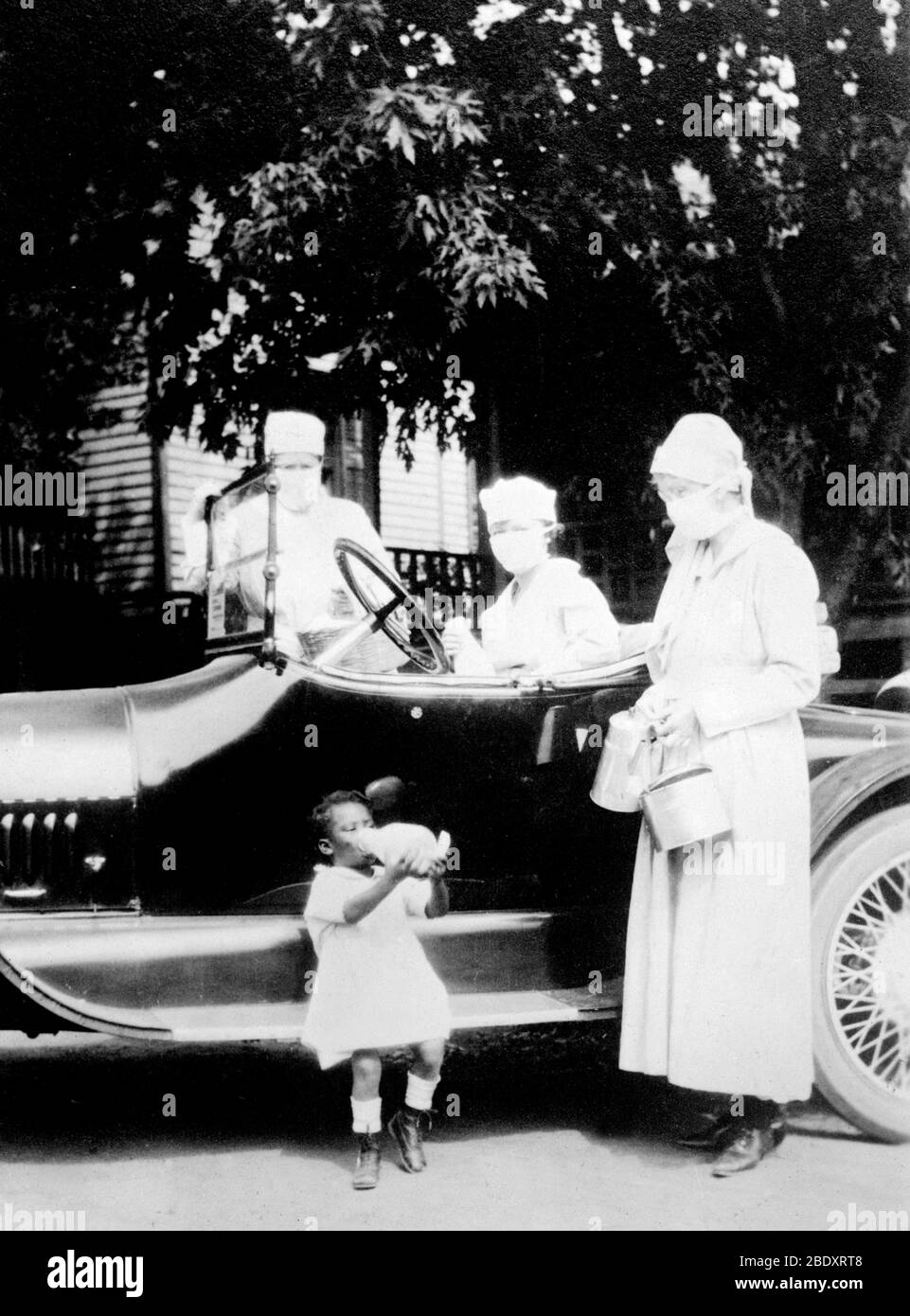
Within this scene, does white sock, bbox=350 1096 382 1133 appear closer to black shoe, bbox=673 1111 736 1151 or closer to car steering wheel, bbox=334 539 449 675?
black shoe, bbox=673 1111 736 1151

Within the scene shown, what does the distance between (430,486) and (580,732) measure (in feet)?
29.8

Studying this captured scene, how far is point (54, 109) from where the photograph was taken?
6938 mm

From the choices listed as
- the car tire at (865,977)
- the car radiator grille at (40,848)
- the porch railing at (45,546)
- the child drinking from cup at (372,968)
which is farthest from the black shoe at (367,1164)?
the porch railing at (45,546)

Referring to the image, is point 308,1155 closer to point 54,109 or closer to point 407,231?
point 407,231

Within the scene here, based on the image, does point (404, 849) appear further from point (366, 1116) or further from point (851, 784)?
point (851, 784)

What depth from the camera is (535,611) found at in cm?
408

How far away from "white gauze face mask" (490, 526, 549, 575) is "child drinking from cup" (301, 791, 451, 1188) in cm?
104

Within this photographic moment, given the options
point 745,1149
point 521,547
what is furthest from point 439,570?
point 745,1149

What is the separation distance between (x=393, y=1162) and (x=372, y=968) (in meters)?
0.51

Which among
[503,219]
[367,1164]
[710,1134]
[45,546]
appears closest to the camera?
[367,1164]

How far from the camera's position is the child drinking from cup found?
10.7 ft

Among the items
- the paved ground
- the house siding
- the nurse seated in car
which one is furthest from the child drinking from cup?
the house siding

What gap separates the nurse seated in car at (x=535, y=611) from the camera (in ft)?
12.9
